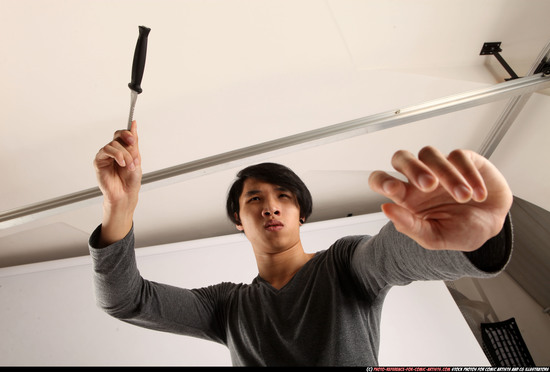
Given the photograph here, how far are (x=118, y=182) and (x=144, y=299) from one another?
19 cm

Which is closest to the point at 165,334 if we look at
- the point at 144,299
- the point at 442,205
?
the point at 144,299

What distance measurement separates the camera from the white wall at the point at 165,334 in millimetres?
1190

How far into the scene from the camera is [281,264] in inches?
25.5

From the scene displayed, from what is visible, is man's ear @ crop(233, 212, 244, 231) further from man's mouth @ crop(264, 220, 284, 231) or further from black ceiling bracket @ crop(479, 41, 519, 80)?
black ceiling bracket @ crop(479, 41, 519, 80)

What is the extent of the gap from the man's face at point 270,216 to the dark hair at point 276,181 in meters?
0.02

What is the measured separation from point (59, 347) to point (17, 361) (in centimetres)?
15

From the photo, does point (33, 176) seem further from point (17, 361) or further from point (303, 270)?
point (303, 270)

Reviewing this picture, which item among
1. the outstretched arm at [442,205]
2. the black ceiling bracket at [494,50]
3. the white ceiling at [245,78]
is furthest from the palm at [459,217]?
the black ceiling bracket at [494,50]

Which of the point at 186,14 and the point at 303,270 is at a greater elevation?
the point at 186,14

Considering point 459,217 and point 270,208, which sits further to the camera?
point 270,208

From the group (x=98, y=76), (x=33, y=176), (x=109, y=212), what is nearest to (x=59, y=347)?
(x=33, y=176)

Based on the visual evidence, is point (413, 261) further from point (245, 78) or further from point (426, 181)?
point (245, 78)

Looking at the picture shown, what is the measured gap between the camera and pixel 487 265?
368 millimetres

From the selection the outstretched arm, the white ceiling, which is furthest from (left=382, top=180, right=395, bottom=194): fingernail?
the white ceiling
